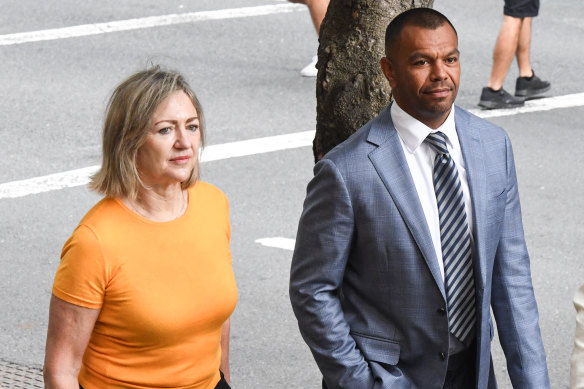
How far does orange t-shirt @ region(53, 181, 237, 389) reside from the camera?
3.56 m

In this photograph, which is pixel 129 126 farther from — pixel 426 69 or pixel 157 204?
pixel 426 69

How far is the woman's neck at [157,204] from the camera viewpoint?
377 cm

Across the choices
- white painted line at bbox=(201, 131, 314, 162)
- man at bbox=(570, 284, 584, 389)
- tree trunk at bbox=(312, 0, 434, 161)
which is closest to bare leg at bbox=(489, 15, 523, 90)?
white painted line at bbox=(201, 131, 314, 162)

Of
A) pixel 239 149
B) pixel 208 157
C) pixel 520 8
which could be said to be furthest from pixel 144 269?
pixel 520 8

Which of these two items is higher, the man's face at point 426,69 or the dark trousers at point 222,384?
→ the man's face at point 426,69

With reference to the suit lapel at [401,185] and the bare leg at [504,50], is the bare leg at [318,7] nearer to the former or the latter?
the bare leg at [504,50]

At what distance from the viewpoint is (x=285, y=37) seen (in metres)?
12.2

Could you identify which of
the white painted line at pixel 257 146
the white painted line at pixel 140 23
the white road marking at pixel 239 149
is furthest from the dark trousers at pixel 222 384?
the white painted line at pixel 140 23

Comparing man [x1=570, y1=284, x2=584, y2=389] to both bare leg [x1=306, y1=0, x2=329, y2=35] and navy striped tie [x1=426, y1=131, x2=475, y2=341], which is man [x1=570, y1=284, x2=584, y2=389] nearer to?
navy striped tie [x1=426, y1=131, x2=475, y2=341]

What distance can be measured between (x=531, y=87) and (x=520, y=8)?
84 cm

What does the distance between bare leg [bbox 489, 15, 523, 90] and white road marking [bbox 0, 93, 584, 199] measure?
33cm

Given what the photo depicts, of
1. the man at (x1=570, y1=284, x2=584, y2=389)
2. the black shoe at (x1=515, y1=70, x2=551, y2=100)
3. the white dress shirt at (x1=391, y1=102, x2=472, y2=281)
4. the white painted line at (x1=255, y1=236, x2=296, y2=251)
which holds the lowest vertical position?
the black shoe at (x1=515, y1=70, x2=551, y2=100)

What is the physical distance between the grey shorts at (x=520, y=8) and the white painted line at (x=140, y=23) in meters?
3.36

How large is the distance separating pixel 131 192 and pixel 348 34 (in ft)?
4.86
